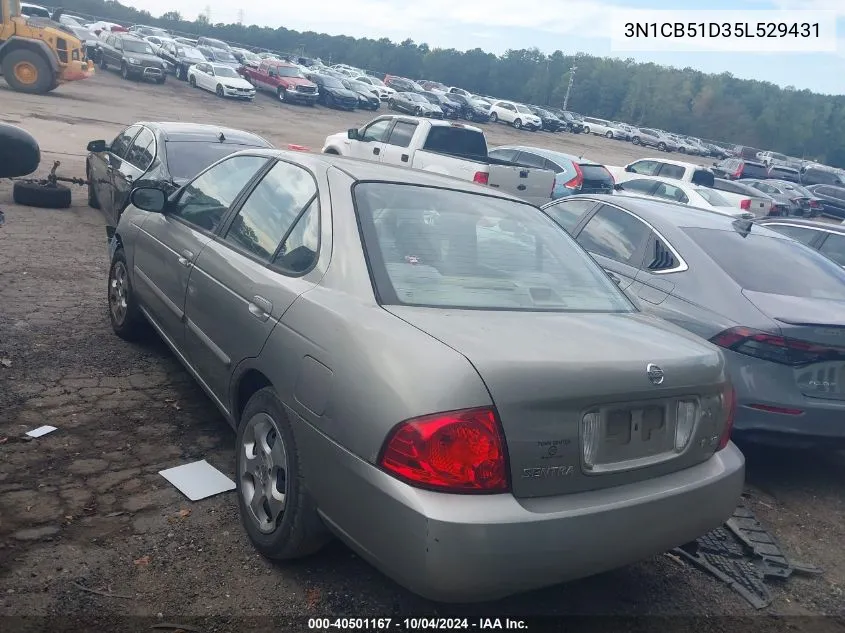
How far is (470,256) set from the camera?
11.1 feet

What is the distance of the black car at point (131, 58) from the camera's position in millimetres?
34531

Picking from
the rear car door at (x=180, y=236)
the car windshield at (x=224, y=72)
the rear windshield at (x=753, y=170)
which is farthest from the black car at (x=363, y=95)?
the rear car door at (x=180, y=236)

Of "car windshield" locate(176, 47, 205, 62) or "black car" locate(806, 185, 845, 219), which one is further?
"car windshield" locate(176, 47, 205, 62)

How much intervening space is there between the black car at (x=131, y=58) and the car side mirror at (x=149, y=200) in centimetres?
3312

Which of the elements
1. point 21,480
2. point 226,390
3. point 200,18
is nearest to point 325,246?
point 226,390

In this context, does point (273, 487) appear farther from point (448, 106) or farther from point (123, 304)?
point (448, 106)

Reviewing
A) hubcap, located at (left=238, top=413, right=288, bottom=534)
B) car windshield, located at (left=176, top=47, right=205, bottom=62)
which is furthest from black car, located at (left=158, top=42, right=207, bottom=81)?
hubcap, located at (left=238, top=413, right=288, bottom=534)

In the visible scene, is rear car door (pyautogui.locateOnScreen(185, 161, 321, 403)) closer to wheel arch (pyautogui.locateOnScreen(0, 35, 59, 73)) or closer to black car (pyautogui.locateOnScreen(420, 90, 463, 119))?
wheel arch (pyautogui.locateOnScreen(0, 35, 59, 73))

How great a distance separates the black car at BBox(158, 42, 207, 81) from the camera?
38.9 m

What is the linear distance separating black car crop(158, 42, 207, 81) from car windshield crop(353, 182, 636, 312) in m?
38.8

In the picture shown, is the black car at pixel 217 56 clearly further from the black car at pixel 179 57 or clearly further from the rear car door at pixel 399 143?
the rear car door at pixel 399 143

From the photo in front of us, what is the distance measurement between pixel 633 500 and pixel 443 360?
856 millimetres

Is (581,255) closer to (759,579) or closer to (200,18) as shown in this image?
(759,579)

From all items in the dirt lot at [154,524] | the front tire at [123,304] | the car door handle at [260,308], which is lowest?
the dirt lot at [154,524]
